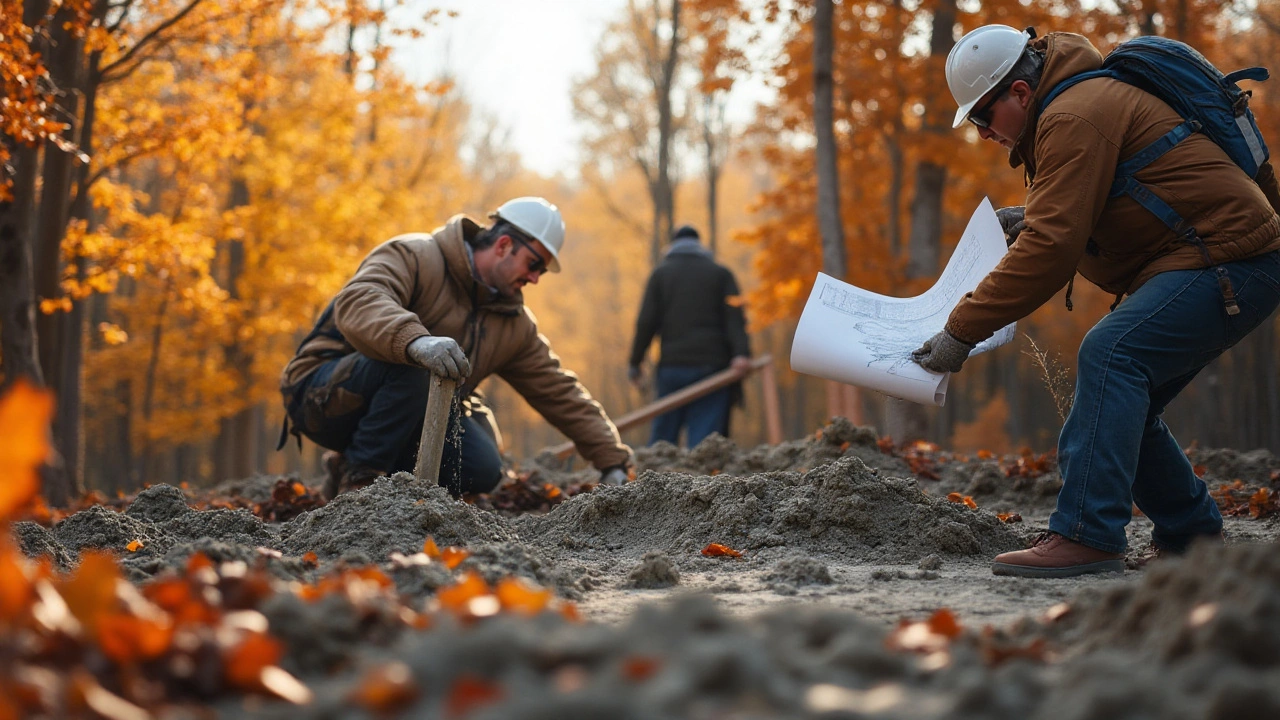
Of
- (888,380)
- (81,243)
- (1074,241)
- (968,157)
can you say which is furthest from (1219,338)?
(81,243)

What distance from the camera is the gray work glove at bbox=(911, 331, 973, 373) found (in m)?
3.69

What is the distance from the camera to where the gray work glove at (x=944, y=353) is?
12.1 ft

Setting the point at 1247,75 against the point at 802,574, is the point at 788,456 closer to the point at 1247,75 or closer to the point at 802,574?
the point at 802,574

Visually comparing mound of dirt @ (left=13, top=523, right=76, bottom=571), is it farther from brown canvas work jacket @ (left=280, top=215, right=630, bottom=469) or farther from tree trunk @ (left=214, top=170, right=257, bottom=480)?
tree trunk @ (left=214, top=170, right=257, bottom=480)

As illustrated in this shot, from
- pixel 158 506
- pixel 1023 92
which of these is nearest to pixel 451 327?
pixel 158 506

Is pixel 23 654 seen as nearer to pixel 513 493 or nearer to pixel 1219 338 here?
pixel 1219 338

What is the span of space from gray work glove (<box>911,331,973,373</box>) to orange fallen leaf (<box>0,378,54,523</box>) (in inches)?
115

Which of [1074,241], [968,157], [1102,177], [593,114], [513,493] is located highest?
[593,114]

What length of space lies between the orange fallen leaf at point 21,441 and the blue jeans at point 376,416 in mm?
3616

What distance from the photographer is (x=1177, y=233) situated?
3410 mm

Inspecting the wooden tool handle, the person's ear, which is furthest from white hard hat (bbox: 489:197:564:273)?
the person's ear

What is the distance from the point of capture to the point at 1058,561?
3430 millimetres

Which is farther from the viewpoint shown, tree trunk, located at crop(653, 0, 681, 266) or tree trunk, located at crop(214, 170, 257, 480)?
tree trunk, located at crop(653, 0, 681, 266)

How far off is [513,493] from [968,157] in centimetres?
656
